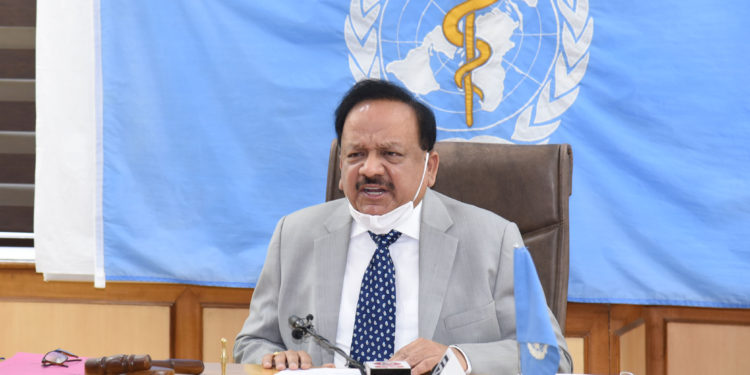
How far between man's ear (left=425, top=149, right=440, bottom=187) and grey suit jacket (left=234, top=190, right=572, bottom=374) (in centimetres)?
4

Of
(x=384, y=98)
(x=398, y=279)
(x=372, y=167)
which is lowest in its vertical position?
(x=398, y=279)

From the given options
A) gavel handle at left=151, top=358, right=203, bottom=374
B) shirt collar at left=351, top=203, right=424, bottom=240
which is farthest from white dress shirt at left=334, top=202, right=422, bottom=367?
gavel handle at left=151, top=358, right=203, bottom=374

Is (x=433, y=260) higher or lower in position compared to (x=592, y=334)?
higher

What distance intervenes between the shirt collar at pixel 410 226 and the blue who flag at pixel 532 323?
2.31 feet

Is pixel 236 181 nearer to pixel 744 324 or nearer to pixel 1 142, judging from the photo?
pixel 1 142

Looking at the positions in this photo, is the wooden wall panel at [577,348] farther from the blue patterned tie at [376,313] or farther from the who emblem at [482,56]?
the blue patterned tie at [376,313]

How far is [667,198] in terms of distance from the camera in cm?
234

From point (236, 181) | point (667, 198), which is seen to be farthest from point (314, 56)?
point (667, 198)

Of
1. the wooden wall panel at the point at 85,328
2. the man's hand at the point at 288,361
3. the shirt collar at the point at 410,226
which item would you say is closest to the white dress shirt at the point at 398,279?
the shirt collar at the point at 410,226

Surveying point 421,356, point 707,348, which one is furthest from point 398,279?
point 707,348

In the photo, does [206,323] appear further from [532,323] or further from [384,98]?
[532,323]

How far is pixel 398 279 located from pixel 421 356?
36 cm

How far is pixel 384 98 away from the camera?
5.67 feet

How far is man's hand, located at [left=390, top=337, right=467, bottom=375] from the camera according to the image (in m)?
1.33
